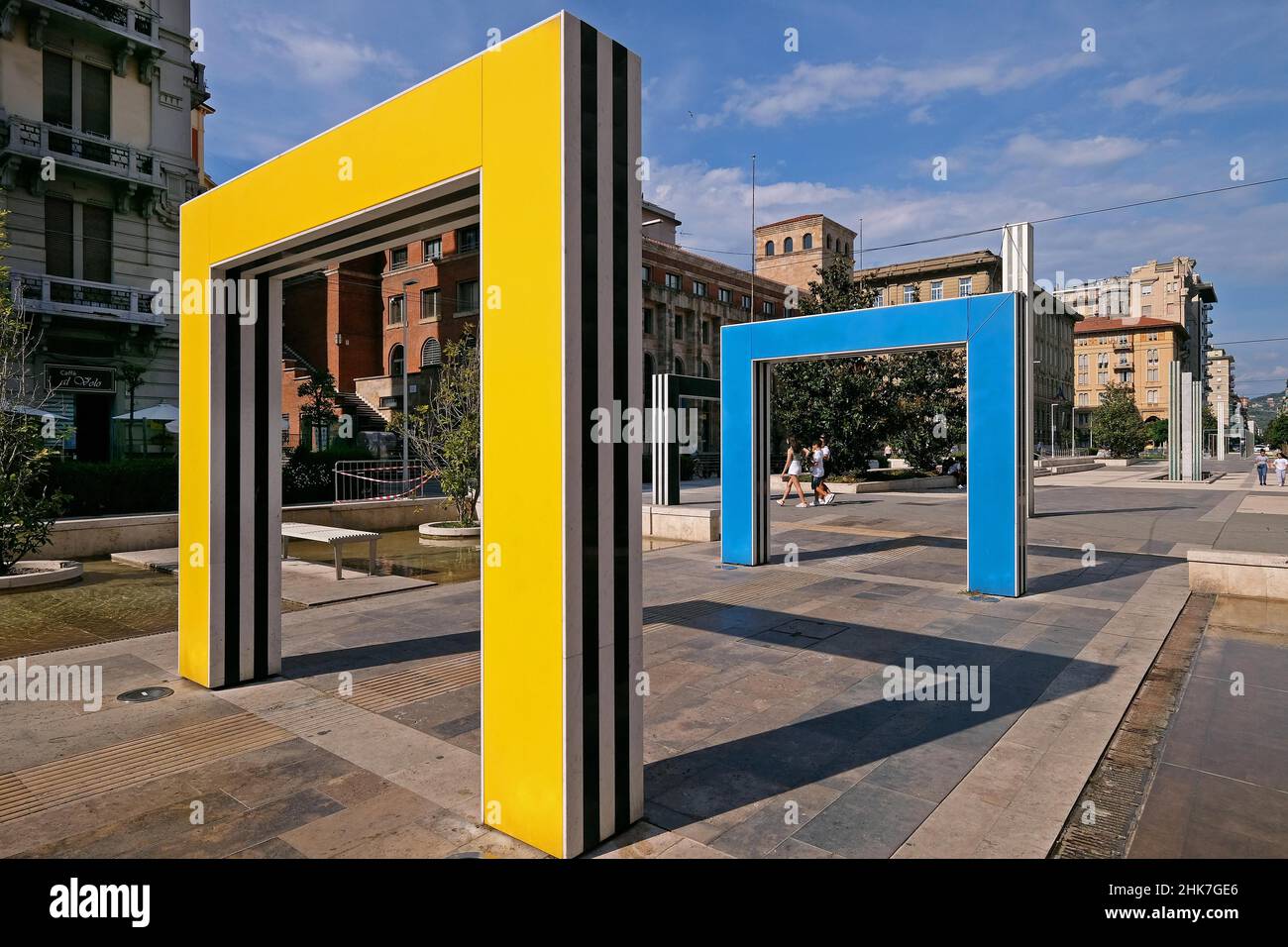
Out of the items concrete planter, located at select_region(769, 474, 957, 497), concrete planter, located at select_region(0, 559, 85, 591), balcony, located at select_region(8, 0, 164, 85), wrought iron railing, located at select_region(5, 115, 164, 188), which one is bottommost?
concrete planter, located at select_region(0, 559, 85, 591)

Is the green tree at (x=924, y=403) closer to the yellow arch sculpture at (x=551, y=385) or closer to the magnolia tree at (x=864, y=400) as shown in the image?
the magnolia tree at (x=864, y=400)

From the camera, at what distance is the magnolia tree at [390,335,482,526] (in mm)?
15867

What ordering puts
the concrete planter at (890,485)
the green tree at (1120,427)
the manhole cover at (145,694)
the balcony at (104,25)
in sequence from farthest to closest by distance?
the green tree at (1120,427) < the concrete planter at (890,485) < the balcony at (104,25) < the manhole cover at (145,694)

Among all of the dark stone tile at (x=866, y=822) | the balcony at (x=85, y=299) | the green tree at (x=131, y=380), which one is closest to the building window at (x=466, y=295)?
the balcony at (x=85, y=299)

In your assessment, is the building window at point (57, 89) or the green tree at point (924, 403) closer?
the building window at point (57, 89)

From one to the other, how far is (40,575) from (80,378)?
46.8ft

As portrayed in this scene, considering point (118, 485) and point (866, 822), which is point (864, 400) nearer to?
point (118, 485)

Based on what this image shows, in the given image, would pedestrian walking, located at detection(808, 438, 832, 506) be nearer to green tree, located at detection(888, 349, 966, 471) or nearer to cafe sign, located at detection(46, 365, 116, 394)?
green tree, located at detection(888, 349, 966, 471)

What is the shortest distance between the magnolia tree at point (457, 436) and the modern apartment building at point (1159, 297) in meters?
94.5

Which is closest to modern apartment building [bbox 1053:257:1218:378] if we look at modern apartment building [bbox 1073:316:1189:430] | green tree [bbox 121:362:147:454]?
modern apartment building [bbox 1073:316:1189:430]

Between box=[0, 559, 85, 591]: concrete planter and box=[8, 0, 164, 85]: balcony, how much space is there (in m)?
18.2

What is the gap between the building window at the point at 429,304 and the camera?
36.5 m

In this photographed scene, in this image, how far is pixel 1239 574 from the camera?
995 cm

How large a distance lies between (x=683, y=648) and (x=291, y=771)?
390 centimetres
